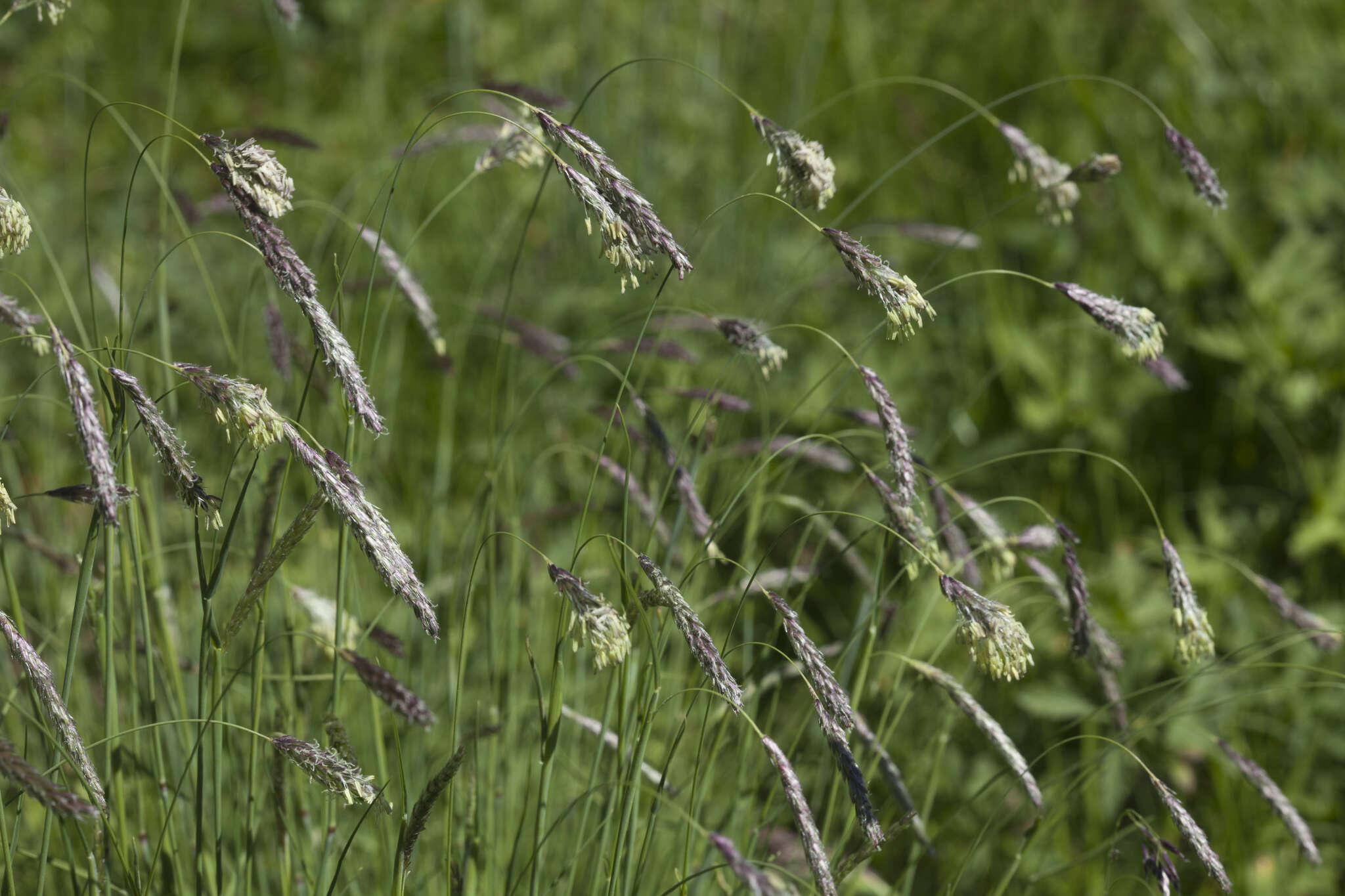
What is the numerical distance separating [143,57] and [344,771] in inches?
168

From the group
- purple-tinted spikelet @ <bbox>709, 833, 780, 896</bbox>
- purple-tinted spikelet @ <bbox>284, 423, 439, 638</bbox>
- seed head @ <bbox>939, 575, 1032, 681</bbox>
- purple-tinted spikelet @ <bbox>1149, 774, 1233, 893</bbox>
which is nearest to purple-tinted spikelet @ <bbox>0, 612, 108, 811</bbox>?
purple-tinted spikelet @ <bbox>284, 423, 439, 638</bbox>

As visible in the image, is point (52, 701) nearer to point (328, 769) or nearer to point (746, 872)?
point (328, 769)

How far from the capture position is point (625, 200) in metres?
1.03

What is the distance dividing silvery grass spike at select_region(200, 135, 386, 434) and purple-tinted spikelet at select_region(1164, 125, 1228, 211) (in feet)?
3.62

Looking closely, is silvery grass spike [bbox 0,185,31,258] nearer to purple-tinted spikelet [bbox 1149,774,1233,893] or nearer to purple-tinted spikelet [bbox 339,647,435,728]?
purple-tinted spikelet [bbox 339,647,435,728]

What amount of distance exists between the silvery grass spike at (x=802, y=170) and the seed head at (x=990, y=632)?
430 millimetres

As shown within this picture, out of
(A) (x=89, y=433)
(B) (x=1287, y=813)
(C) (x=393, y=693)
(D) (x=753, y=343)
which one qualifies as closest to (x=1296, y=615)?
(B) (x=1287, y=813)

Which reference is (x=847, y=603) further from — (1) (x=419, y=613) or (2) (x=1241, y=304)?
(1) (x=419, y=613)

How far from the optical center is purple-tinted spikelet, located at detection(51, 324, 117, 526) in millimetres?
897

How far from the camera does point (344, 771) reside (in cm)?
106

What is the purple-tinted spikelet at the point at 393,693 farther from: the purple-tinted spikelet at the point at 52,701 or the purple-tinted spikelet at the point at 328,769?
the purple-tinted spikelet at the point at 52,701

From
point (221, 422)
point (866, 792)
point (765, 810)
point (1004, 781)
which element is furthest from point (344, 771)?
point (1004, 781)

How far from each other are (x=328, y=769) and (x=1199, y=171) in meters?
1.30

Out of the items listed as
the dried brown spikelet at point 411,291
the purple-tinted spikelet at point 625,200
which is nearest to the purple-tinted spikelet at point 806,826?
the purple-tinted spikelet at point 625,200
